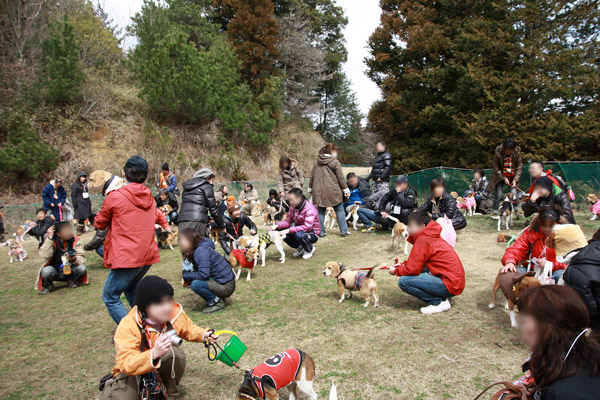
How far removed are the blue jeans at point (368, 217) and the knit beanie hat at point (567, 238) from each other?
16.7 ft

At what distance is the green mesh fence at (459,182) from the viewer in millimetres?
9836

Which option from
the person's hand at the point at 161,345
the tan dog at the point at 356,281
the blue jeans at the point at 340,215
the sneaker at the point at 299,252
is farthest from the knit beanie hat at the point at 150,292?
the blue jeans at the point at 340,215

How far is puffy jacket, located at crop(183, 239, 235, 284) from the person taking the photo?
453 cm

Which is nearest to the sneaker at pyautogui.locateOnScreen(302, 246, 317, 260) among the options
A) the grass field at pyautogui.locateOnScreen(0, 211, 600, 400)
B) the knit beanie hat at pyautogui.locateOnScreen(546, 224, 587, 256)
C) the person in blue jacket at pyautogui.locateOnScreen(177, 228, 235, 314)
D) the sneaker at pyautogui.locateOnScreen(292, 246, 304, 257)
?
the sneaker at pyautogui.locateOnScreen(292, 246, 304, 257)

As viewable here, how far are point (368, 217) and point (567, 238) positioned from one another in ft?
18.2

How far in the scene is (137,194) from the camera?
3.77m

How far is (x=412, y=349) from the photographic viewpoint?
3477 millimetres

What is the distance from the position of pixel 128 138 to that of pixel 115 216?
55.9 feet

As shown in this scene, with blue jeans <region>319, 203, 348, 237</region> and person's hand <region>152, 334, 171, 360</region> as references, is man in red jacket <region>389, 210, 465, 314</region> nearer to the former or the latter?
person's hand <region>152, 334, 171, 360</region>

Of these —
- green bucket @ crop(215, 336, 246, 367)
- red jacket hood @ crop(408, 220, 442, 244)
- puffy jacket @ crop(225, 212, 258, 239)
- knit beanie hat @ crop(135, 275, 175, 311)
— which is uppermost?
red jacket hood @ crop(408, 220, 442, 244)

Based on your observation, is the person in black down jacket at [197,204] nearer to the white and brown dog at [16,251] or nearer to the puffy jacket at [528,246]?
the puffy jacket at [528,246]

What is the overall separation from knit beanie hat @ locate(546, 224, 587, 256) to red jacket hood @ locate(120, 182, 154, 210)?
13.3 ft

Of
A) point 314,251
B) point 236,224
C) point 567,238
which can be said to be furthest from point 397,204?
point 567,238

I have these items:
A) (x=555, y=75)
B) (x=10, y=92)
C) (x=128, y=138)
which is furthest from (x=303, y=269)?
(x=10, y=92)
